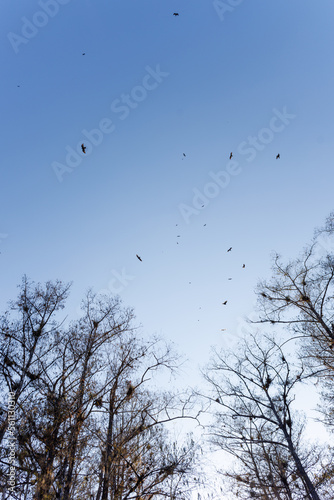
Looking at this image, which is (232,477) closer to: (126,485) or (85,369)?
(126,485)

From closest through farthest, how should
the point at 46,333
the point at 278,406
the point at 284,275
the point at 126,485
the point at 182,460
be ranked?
the point at 126,485 → the point at 182,460 → the point at 46,333 → the point at 278,406 → the point at 284,275

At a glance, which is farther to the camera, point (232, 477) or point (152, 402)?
point (232, 477)

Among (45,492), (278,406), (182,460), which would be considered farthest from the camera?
(278,406)

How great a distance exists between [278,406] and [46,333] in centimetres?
1219

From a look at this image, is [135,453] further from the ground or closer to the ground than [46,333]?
closer to the ground

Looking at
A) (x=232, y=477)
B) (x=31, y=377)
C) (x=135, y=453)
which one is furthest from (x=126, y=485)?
(x=232, y=477)

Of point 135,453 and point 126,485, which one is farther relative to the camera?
point 135,453

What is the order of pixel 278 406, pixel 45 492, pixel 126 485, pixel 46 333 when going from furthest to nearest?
1. pixel 278 406
2. pixel 46 333
3. pixel 126 485
4. pixel 45 492

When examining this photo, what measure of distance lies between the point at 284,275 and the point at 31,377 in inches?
517

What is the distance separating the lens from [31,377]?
10.7 metres

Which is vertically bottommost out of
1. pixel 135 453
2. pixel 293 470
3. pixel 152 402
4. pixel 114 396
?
pixel 293 470

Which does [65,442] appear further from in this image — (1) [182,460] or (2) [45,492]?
Answer: (1) [182,460]

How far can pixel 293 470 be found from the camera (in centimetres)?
1078

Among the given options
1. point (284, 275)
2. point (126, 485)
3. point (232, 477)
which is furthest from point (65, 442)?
point (284, 275)
